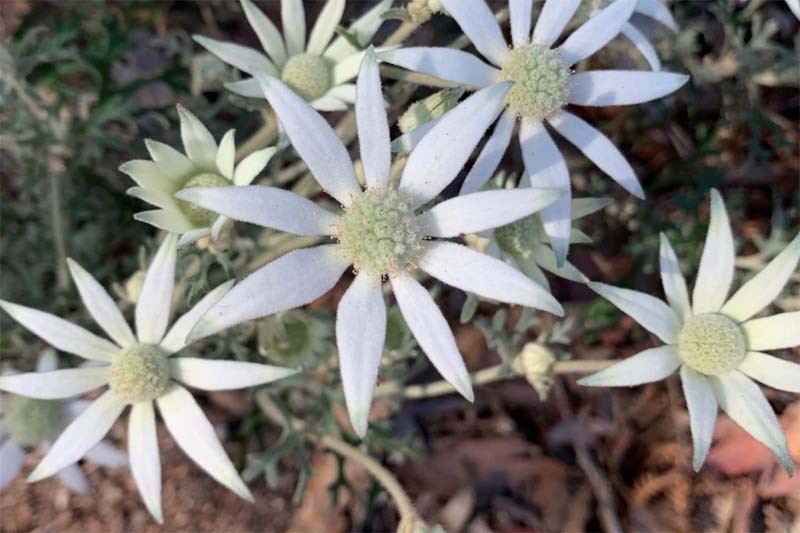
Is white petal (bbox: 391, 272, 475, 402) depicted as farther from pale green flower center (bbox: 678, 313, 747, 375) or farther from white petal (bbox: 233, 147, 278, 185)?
pale green flower center (bbox: 678, 313, 747, 375)

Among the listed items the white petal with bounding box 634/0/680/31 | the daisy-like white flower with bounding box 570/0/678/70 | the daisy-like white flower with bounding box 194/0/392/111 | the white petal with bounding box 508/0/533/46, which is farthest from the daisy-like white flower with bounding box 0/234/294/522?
the white petal with bounding box 634/0/680/31

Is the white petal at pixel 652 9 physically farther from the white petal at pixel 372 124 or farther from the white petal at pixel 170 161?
the white petal at pixel 170 161

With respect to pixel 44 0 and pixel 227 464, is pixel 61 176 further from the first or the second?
pixel 227 464

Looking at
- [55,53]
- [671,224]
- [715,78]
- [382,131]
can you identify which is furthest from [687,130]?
[55,53]

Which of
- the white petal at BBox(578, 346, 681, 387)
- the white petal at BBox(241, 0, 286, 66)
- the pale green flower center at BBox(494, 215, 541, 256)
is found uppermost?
the white petal at BBox(241, 0, 286, 66)

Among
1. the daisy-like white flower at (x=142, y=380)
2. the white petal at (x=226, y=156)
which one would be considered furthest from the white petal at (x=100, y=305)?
the white petal at (x=226, y=156)
